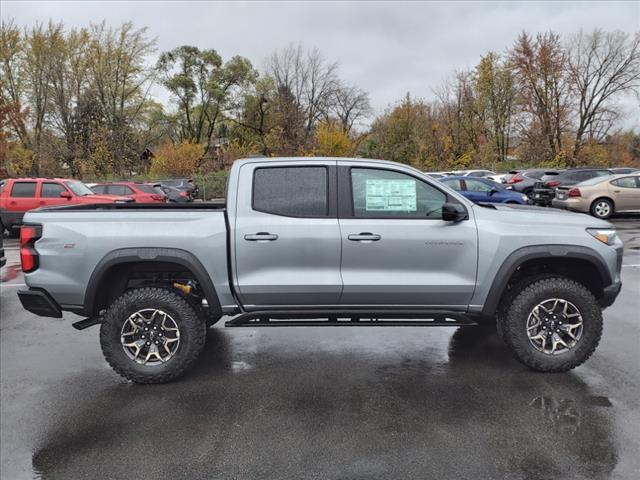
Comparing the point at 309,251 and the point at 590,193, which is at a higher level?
the point at 590,193

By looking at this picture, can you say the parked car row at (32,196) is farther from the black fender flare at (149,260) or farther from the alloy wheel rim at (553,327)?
the alloy wheel rim at (553,327)

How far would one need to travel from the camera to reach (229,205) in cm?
435

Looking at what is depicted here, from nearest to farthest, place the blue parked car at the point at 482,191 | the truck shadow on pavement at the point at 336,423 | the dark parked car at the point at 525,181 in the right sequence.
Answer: the truck shadow on pavement at the point at 336,423, the blue parked car at the point at 482,191, the dark parked car at the point at 525,181

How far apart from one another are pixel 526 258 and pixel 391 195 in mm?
1254

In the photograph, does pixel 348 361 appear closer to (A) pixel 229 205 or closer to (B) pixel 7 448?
(A) pixel 229 205

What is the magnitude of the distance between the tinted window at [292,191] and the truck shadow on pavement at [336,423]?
57.6 inches

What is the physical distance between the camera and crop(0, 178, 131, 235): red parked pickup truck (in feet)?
47.9

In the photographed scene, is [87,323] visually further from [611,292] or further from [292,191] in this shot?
[611,292]

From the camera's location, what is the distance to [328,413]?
370cm

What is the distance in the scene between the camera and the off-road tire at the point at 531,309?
425cm

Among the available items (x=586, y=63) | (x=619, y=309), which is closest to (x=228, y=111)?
(x=586, y=63)

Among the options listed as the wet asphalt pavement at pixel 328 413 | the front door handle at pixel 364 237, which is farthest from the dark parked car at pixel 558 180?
the front door handle at pixel 364 237

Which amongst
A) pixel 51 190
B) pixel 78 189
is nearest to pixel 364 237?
pixel 78 189

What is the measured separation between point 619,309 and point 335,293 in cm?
423
